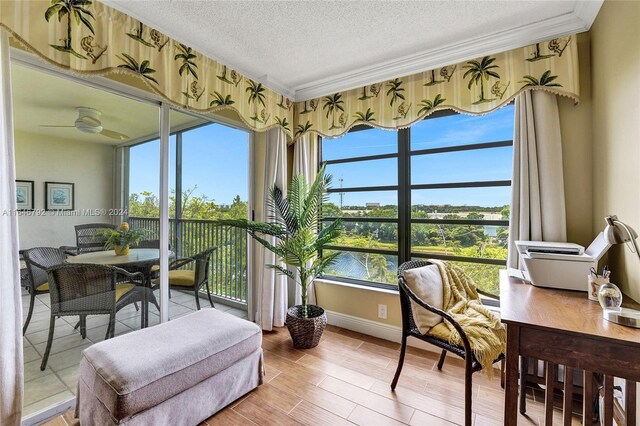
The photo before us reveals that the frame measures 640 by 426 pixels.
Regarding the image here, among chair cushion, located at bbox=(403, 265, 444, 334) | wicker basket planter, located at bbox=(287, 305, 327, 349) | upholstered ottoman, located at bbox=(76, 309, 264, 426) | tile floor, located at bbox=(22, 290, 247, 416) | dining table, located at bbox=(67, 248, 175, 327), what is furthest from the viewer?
wicker basket planter, located at bbox=(287, 305, 327, 349)

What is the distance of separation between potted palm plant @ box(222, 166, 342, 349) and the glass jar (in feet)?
5.44

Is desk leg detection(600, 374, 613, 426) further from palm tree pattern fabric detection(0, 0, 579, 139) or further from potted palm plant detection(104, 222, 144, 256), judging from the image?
potted palm plant detection(104, 222, 144, 256)

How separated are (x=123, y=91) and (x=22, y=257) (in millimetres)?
1229

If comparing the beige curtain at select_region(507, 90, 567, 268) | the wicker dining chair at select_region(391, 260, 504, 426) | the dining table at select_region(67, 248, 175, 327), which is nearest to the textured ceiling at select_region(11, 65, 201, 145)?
the dining table at select_region(67, 248, 175, 327)

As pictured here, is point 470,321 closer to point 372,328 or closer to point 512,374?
point 512,374

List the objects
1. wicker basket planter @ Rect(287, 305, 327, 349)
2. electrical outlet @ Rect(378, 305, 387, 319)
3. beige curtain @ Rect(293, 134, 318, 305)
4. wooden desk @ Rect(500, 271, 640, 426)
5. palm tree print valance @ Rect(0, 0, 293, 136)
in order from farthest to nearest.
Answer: beige curtain @ Rect(293, 134, 318, 305) → electrical outlet @ Rect(378, 305, 387, 319) → wicker basket planter @ Rect(287, 305, 327, 349) → palm tree print valance @ Rect(0, 0, 293, 136) → wooden desk @ Rect(500, 271, 640, 426)

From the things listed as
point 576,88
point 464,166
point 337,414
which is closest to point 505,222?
point 464,166

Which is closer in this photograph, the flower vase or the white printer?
the white printer

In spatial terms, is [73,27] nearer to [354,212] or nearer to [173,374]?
[173,374]

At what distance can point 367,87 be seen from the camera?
2615 millimetres

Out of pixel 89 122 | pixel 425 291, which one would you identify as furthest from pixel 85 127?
pixel 425 291

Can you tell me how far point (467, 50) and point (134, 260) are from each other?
306cm

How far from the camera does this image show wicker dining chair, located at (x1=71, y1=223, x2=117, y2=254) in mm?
1796

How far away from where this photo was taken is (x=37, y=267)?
1632 millimetres
